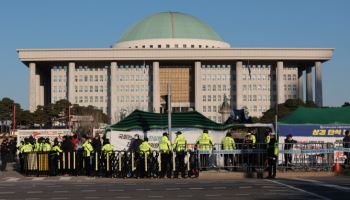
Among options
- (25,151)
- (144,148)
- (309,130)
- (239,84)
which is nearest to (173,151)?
(144,148)

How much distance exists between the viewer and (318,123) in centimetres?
3378

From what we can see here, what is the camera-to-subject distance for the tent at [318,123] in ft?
103

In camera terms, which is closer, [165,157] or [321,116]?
[165,157]

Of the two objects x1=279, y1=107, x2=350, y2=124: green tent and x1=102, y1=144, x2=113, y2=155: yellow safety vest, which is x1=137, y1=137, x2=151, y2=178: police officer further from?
x1=279, y1=107, x2=350, y2=124: green tent

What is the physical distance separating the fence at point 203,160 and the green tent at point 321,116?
11.3 ft

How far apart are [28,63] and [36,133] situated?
121537mm

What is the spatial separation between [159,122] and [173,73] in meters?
140

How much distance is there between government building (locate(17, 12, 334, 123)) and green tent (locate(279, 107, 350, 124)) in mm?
127813

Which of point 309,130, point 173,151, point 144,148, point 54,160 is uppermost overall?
point 309,130

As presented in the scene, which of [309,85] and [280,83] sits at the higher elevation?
[280,83]

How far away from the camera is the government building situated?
16638 centimetres

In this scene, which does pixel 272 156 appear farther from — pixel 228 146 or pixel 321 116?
pixel 321 116

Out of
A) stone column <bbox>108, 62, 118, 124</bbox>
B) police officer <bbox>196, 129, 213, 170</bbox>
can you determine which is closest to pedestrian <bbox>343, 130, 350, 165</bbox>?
police officer <bbox>196, 129, 213, 170</bbox>

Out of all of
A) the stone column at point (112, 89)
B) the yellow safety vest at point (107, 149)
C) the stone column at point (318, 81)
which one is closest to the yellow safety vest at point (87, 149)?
the yellow safety vest at point (107, 149)
